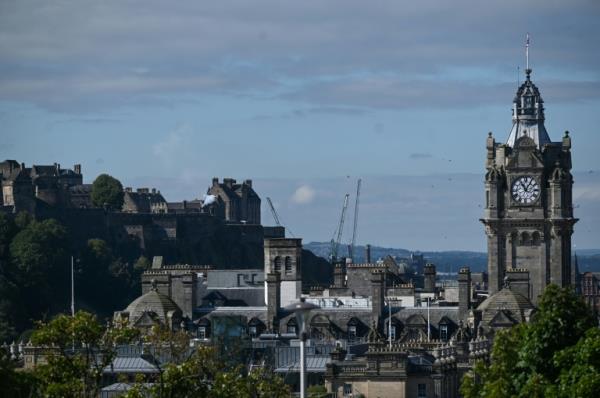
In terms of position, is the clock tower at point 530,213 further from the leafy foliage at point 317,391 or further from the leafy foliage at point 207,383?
the leafy foliage at point 207,383

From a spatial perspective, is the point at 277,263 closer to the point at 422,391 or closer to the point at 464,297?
the point at 464,297

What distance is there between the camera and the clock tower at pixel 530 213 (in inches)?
6407

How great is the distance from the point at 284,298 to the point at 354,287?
1489 centimetres

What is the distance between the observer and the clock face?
164 m

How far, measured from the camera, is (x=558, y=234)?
163 meters

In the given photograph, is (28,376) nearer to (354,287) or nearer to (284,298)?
(284,298)

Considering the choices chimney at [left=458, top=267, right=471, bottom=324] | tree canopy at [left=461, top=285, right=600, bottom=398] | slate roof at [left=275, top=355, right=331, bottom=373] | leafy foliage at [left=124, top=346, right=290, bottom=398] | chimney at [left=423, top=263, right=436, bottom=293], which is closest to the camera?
tree canopy at [left=461, top=285, right=600, bottom=398]

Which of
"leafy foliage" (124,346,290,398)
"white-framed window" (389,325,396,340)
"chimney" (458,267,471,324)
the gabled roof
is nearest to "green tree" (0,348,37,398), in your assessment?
"leafy foliage" (124,346,290,398)

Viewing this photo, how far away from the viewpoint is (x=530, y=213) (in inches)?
6437

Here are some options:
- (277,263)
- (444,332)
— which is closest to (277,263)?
(277,263)

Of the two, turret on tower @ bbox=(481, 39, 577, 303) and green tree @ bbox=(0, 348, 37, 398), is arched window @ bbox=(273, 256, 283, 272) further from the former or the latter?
green tree @ bbox=(0, 348, 37, 398)

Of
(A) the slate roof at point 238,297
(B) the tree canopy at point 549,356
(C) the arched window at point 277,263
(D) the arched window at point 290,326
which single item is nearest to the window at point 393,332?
(D) the arched window at point 290,326

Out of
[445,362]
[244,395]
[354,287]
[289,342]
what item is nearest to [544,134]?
[354,287]

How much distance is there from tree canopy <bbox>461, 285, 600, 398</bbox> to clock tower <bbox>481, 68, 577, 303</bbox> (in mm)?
63982
